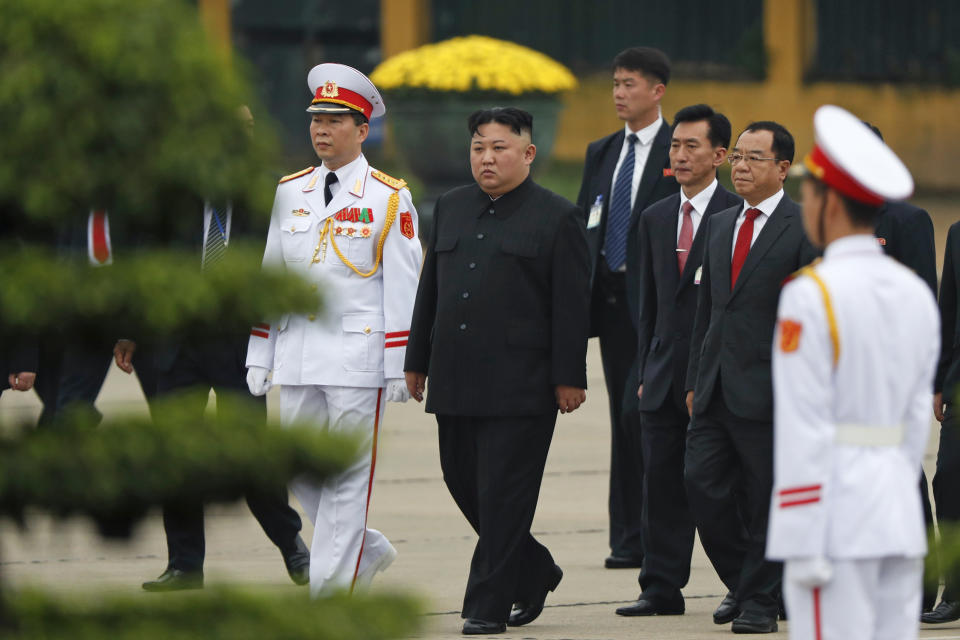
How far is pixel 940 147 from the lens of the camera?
2428cm

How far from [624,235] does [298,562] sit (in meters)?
2.13

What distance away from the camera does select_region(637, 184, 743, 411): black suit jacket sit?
25.6 ft

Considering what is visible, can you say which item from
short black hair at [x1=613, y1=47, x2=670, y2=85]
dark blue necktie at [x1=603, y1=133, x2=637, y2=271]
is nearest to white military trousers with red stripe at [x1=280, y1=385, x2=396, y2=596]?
dark blue necktie at [x1=603, y1=133, x2=637, y2=271]

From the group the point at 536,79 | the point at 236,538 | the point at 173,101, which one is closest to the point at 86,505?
the point at 173,101

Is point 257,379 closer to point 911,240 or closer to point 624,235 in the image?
point 624,235

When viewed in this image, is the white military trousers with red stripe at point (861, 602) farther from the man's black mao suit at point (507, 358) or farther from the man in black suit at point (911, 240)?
the man in black suit at point (911, 240)

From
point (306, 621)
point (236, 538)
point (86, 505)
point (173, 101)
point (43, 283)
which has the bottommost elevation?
point (236, 538)

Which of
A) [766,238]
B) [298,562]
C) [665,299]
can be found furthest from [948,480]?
[298,562]

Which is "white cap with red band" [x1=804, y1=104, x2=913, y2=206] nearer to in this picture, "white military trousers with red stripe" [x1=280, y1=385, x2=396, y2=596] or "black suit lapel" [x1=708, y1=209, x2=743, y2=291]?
"black suit lapel" [x1=708, y1=209, x2=743, y2=291]

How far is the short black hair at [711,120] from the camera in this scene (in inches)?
319

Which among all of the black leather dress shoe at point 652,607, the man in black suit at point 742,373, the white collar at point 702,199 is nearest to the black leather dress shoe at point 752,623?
the man in black suit at point 742,373

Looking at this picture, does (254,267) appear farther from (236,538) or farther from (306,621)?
(236,538)

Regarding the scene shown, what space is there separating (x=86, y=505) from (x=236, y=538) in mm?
5887

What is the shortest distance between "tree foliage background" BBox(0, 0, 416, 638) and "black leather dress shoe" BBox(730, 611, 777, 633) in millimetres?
3716
